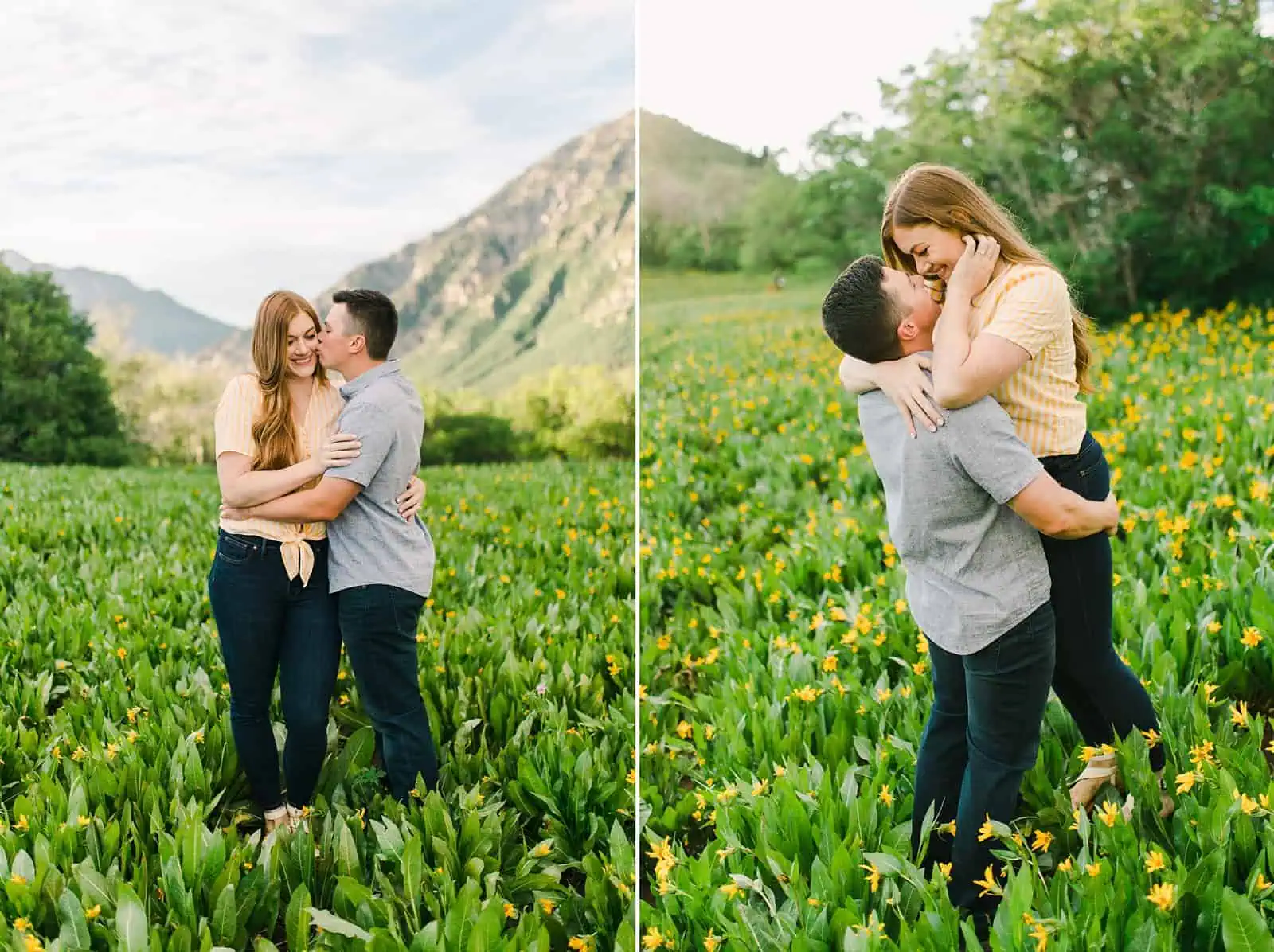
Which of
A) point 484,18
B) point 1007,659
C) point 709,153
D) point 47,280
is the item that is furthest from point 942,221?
point 709,153

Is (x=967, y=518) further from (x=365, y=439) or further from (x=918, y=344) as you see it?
(x=365, y=439)

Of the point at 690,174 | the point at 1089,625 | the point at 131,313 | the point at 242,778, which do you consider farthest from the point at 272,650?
the point at 690,174

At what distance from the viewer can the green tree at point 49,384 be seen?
12.2ft

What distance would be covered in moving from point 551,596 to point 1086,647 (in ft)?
6.81

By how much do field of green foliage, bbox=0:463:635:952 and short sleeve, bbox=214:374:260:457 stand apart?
708 mm

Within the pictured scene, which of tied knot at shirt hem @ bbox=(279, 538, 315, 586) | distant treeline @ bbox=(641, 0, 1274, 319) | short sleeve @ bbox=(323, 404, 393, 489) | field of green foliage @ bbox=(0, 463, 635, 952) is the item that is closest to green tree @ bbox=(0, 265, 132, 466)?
field of green foliage @ bbox=(0, 463, 635, 952)

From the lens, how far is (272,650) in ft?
6.91

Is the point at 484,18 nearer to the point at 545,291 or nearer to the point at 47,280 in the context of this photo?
the point at 545,291

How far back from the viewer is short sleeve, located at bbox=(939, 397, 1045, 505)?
1.47 m

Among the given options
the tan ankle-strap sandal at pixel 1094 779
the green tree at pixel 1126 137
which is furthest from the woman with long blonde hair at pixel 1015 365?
the green tree at pixel 1126 137

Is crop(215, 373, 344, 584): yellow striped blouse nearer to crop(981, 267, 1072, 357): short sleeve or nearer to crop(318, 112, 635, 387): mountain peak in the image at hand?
crop(981, 267, 1072, 357): short sleeve

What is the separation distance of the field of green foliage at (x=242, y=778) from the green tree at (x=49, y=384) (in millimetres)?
203

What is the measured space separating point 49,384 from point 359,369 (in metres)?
2.44

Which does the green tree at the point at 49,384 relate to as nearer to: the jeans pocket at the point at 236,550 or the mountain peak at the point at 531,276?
the jeans pocket at the point at 236,550
